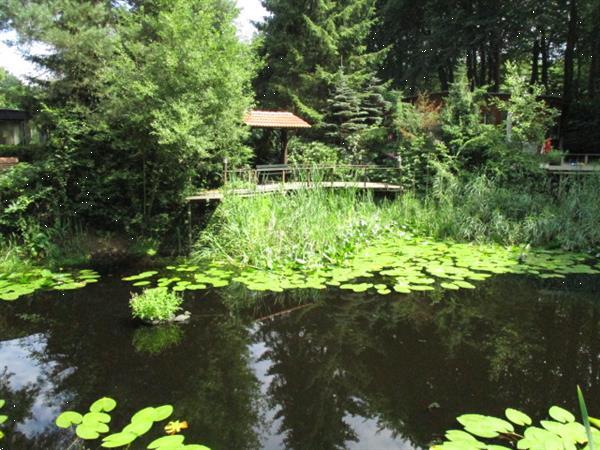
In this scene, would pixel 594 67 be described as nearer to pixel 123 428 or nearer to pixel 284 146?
pixel 284 146

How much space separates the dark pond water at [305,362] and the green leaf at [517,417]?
0.66ft

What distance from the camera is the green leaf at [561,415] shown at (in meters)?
3.12

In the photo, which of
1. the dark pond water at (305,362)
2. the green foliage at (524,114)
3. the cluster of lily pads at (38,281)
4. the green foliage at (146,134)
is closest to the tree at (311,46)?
the green foliage at (524,114)

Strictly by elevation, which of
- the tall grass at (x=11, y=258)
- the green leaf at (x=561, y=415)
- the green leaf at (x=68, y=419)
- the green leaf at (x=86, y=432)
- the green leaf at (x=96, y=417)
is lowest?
the green leaf at (x=68, y=419)

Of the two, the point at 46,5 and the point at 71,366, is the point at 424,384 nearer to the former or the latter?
the point at 71,366

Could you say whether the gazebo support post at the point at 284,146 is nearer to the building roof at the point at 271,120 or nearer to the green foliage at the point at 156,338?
the building roof at the point at 271,120

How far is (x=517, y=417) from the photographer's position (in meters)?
3.18

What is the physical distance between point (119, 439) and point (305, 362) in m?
1.89

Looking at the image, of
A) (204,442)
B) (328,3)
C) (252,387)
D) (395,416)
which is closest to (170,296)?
(252,387)

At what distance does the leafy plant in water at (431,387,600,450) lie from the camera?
111 inches

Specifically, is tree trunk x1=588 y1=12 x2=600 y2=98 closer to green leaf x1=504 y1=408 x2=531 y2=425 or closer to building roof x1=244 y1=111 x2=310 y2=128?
building roof x1=244 y1=111 x2=310 y2=128

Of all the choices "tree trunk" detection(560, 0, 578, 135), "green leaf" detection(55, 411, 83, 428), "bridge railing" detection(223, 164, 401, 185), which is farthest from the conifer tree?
"green leaf" detection(55, 411, 83, 428)

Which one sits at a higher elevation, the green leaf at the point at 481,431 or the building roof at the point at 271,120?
the building roof at the point at 271,120

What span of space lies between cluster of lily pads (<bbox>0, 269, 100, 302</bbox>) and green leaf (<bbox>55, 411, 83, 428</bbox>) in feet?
10.4
